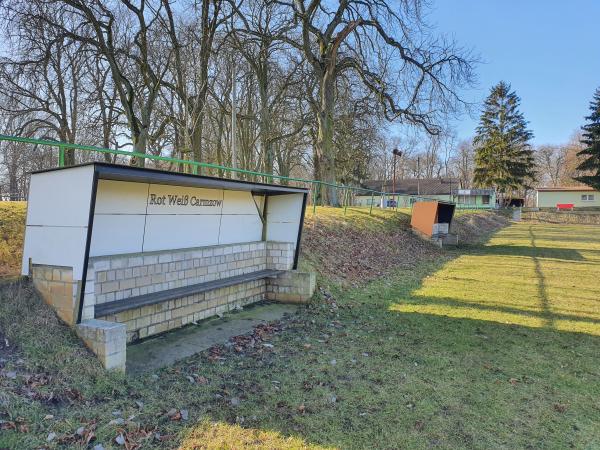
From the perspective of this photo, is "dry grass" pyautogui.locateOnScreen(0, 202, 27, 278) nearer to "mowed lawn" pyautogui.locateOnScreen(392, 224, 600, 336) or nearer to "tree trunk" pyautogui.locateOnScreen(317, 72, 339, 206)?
"mowed lawn" pyautogui.locateOnScreen(392, 224, 600, 336)

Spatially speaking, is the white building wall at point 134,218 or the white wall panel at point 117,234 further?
the white wall panel at point 117,234

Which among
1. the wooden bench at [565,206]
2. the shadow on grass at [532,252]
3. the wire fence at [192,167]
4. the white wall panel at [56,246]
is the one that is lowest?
the shadow on grass at [532,252]

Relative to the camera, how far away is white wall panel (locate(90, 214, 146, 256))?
475cm

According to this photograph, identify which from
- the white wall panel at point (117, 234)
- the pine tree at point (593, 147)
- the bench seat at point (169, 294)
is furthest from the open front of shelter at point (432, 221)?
the pine tree at point (593, 147)

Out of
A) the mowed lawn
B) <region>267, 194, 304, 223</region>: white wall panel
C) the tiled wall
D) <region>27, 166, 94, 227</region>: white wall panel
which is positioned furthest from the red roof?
<region>27, 166, 94, 227</region>: white wall panel

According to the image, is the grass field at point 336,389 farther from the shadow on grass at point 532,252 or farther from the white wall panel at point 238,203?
the shadow on grass at point 532,252

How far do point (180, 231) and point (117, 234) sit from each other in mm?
1085

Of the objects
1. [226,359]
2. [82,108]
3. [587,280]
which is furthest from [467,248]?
[82,108]

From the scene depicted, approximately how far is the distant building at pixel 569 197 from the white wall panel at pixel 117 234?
54.5 meters

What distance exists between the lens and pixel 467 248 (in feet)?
54.5

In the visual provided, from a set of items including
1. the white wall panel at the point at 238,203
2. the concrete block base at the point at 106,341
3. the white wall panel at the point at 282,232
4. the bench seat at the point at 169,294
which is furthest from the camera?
the white wall panel at the point at 282,232

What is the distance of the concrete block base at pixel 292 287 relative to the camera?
7.22 m

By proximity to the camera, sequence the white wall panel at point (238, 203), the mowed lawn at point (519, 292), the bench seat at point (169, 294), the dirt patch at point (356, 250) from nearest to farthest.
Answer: the bench seat at point (169, 294) → the mowed lawn at point (519, 292) → the white wall panel at point (238, 203) → the dirt patch at point (356, 250)

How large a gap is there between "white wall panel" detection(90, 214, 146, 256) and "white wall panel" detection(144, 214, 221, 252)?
15 centimetres
